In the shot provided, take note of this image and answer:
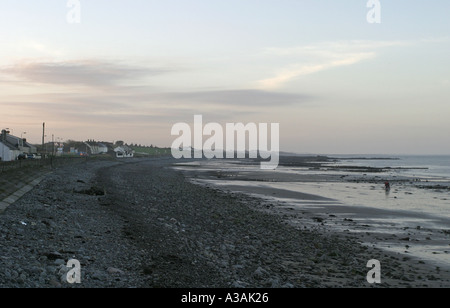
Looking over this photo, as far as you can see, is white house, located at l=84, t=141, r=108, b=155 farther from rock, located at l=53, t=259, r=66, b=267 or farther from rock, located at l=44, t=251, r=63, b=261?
rock, located at l=53, t=259, r=66, b=267

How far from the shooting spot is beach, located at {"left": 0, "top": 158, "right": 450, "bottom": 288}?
10.6 metres

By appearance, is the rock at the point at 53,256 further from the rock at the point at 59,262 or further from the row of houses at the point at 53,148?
the row of houses at the point at 53,148

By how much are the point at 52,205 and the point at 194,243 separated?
8912mm

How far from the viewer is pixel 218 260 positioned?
13.2 meters

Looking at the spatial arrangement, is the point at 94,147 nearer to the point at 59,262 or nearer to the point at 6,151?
the point at 6,151

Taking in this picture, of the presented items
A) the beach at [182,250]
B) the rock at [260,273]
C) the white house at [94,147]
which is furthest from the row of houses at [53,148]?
the rock at [260,273]

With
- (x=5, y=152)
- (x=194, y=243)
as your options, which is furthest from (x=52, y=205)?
(x=5, y=152)

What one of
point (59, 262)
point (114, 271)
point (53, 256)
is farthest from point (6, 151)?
point (114, 271)

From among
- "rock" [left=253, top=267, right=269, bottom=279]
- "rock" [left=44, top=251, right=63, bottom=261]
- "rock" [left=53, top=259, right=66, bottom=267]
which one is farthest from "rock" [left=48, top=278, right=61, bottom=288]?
"rock" [left=253, top=267, right=269, bottom=279]

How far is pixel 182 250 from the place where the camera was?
13.8m

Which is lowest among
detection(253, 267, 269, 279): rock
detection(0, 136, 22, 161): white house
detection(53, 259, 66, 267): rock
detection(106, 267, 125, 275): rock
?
detection(253, 267, 269, 279): rock

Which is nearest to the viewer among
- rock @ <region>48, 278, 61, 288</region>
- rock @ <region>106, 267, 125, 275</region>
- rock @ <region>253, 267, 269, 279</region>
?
rock @ <region>48, 278, 61, 288</region>

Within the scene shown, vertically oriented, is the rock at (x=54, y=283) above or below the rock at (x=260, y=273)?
A: above

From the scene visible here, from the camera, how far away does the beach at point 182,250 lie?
10625 mm
